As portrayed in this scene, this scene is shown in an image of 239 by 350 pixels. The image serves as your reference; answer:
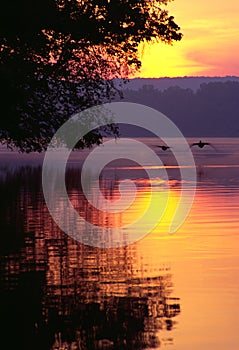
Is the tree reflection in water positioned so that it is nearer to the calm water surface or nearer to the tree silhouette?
the calm water surface

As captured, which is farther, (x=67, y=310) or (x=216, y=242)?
(x=216, y=242)

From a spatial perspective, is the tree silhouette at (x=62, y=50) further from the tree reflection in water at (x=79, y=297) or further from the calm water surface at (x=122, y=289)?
the tree reflection in water at (x=79, y=297)

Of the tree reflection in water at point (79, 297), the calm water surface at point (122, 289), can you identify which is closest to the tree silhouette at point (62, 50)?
the calm water surface at point (122, 289)

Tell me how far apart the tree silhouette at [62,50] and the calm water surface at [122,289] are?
7670 mm

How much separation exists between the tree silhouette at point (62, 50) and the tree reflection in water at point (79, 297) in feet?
36.7

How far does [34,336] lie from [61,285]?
3.78 meters

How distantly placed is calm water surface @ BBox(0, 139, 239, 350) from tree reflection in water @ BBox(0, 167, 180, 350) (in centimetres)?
1

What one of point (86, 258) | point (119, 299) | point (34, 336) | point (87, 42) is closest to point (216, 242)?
point (86, 258)

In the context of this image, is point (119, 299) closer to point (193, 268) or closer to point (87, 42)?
point (193, 268)

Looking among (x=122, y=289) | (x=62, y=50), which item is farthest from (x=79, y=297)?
(x=62, y=50)

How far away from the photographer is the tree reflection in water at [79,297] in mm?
13586

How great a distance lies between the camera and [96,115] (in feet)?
146

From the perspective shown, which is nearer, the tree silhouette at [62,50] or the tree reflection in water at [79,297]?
the tree reflection in water at [79,297]

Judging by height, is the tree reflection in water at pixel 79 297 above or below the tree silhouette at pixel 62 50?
below
